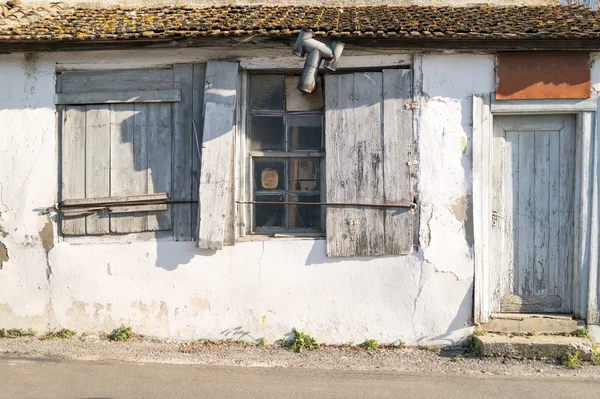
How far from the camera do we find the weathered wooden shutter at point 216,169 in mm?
6766

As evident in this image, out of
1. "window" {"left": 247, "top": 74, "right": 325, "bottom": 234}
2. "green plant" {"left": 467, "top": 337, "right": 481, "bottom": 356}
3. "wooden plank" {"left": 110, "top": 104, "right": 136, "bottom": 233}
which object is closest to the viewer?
"green plant" {"left": 467, "top": 337, "right": 481, "bottom": 356}

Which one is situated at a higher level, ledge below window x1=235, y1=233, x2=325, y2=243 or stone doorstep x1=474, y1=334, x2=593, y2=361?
ledge below window x1=235, y1=233, x2=325, y2=243

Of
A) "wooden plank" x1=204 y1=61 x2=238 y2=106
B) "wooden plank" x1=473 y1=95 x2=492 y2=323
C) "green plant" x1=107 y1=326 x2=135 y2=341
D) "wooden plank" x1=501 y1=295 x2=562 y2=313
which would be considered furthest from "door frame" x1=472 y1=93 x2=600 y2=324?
"green plant" x1=107 y1=326 x2=135 y2=341

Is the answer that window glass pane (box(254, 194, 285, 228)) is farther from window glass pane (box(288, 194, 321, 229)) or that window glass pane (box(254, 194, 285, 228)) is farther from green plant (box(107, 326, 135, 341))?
green plant (box(107, 326, 135, 341))

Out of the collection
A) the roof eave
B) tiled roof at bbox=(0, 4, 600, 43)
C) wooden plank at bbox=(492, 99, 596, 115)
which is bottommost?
wooden plank at bbox=(492, 99, 596, 115)

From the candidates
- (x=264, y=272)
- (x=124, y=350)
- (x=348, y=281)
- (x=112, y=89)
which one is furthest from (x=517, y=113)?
(x=124, y=350)

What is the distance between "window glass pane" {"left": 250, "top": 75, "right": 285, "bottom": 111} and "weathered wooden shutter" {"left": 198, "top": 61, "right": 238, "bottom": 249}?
41 cm

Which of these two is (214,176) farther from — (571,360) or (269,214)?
(571,360)

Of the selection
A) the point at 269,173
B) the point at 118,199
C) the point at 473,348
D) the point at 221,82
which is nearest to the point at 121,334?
the point at 118,199

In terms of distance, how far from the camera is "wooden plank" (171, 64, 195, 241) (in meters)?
6.95

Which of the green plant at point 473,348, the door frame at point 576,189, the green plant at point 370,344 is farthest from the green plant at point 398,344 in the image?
the door frame at point 576,189

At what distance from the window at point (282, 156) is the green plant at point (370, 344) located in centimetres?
132

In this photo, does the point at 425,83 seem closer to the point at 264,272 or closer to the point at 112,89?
the point at 264,272

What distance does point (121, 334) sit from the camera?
693cm
